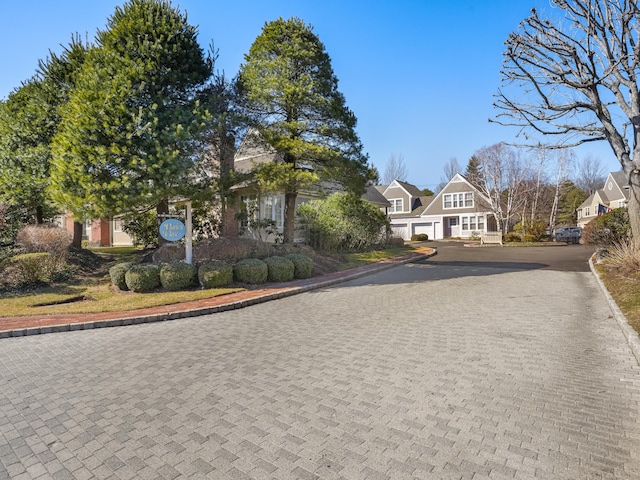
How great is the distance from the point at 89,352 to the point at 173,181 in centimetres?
614

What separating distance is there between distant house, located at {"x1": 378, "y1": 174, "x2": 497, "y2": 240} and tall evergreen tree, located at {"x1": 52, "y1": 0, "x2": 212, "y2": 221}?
2682cm

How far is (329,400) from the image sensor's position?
3.61 metres

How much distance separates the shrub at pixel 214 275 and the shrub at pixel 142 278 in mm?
1180

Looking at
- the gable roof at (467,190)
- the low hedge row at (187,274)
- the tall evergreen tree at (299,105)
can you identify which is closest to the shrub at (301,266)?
the low hedge row at (187,274)

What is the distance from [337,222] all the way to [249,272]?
789cm

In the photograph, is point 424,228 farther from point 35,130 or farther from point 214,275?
point 35,130

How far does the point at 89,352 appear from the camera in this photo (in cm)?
540

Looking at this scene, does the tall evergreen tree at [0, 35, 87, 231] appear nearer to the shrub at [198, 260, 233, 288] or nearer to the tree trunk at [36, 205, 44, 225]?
the tree trunk at [36, 205, 44, 225]

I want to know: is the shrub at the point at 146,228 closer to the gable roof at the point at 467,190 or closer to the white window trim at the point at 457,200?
the gable roof at the point at 467,190

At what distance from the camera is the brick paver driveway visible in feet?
8.64

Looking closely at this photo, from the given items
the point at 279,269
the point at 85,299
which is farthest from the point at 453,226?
the point at 85,299

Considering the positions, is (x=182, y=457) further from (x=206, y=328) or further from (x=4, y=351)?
(x=4, y=351)

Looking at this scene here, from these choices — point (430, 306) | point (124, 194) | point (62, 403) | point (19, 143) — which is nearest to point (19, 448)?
point (62, 403)

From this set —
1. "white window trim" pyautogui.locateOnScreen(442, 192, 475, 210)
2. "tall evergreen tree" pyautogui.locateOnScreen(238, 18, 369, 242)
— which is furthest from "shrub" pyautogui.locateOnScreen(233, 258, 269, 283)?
"white window trim" pyautogui.locateOnScreen(442, 192, 475, 210)
